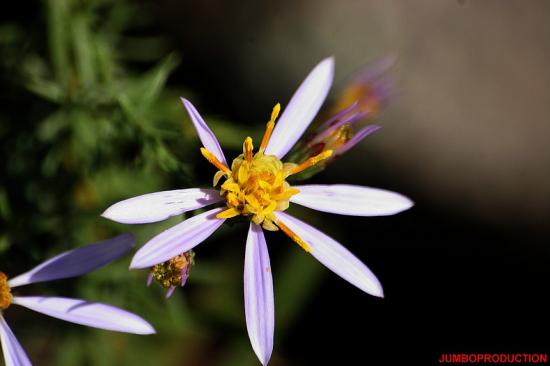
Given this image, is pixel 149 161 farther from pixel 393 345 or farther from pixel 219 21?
pixel 393 345

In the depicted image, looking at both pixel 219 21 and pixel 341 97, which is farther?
pixel 219 21

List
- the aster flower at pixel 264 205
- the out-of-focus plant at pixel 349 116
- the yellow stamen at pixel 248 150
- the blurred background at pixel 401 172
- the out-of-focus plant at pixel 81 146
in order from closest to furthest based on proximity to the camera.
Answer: the aster flower at pixel 264 205 → the yellow stamen at pixel 248 150 → the out-of-focus plant at pixel 349 116 → the out-of-focus plant at pixel 81 146 → the blurred background at pixel 401 172

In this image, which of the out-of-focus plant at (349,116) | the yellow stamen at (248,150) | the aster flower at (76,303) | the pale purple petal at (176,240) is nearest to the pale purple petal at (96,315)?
the aster flower at (76,303)

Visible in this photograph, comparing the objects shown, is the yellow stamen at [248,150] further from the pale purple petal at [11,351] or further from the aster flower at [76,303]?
the pale purple petal at [11,351]

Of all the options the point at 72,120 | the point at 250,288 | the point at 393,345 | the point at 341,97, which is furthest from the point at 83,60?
the point at 393,345

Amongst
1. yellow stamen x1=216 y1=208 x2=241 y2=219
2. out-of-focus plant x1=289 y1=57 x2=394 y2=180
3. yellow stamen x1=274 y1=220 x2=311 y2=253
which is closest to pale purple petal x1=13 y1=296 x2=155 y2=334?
yellow stamen x1=216 y1=208 x2=241 y2=219

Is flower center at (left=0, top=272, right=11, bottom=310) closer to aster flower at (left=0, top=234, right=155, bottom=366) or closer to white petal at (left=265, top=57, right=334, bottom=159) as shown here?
aster flower at (left=0, top=234, right=155, bottom=366)
